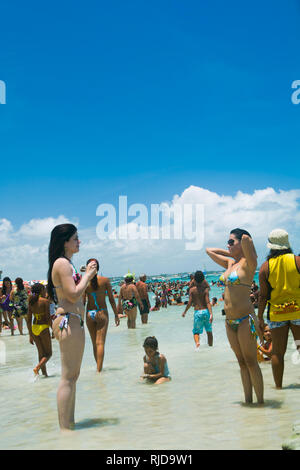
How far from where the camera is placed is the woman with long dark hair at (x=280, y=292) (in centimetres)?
575

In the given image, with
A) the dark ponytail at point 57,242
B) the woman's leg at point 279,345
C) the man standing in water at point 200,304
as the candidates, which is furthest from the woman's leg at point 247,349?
the man standing in water at point 200,304

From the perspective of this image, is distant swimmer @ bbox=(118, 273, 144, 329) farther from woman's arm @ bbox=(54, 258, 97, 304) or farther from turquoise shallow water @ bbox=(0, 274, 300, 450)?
woman's arm @ bbox=(54, 258, 97, 304)

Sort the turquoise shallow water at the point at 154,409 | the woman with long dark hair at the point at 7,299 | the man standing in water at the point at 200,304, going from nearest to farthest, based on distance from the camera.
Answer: the turquoise shallow water at the point at 154,409, the man standing in water at the point at 200,304, the woman with long dark hair at the point at 7,299

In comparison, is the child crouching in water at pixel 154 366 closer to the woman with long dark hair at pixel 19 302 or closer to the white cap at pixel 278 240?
the white cap at pixel 278 240

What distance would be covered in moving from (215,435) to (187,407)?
1.28 meters

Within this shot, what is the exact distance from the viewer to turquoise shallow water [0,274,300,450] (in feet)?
13.8

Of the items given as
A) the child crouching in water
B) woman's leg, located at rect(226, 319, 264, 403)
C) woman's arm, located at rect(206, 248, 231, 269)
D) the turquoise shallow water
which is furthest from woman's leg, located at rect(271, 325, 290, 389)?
the child crouching in water

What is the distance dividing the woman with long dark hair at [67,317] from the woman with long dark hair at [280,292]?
251 centimetres

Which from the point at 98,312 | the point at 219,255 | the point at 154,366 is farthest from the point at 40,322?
the point at 219,255

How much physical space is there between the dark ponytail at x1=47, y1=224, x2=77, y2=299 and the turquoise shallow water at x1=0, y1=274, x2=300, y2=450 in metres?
1.52

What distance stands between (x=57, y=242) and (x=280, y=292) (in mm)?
2917

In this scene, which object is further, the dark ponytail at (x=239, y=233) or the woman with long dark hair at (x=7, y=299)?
the woman with long dark hair at (x=7, y=299)
